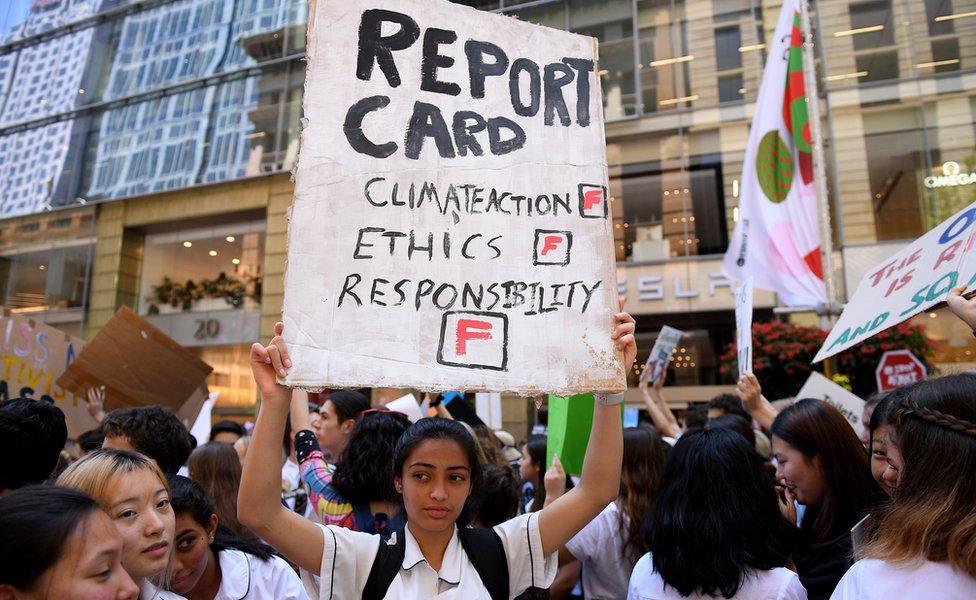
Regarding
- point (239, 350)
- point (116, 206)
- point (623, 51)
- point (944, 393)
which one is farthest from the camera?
point (116, 206)

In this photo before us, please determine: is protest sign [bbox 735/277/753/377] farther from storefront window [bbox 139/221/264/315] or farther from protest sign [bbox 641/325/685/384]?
storefront window [bbox 139/221/264/315]

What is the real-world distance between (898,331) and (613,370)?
9.65 meters

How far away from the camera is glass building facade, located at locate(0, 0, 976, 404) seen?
12.9 metres

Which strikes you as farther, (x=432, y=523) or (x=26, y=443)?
(x=26, y=443)

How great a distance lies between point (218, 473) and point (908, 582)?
303 centimetres

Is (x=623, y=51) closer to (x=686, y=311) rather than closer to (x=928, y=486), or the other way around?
(x=686, y=311)

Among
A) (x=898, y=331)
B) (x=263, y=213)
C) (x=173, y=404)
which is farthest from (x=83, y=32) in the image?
(x=898, y=331)

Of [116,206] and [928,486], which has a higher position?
[116,206]

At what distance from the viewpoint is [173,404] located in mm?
6242

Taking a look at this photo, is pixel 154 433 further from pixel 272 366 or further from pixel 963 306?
pixel 963 306

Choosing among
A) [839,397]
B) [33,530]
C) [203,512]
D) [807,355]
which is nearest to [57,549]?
[33,530]

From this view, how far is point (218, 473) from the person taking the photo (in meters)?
3.51

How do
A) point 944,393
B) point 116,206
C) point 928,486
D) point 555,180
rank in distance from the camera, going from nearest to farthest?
1. point 928,486
2. point 944,393
3. point 555,180
4. point 116,206

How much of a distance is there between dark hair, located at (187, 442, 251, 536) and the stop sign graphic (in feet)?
24.2
